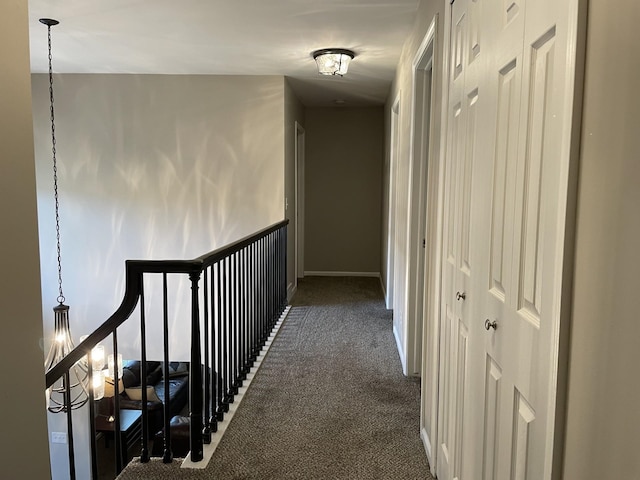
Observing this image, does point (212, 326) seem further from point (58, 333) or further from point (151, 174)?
point (151, 174)

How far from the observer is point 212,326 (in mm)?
2514

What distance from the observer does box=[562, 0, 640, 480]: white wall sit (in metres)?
0.67

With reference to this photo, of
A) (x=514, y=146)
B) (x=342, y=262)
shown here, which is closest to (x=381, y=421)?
(x=514, y=146)

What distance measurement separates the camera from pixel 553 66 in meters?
0.91

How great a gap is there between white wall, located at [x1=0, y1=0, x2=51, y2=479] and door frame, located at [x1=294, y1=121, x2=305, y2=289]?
4667mm

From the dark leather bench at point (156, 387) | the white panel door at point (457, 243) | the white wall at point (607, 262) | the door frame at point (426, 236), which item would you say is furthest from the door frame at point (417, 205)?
the dark leather bench at point (156, 387)

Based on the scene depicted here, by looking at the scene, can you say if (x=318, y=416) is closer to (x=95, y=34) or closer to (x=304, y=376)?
(x=304, y=376)

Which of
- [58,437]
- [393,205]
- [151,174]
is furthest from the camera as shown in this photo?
[58,437]

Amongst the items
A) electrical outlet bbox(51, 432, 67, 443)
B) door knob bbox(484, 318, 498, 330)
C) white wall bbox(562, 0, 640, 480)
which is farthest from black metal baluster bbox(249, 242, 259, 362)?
electrical outlet bbox(51, 432, 67, 443)

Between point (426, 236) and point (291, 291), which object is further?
point (291, 291)

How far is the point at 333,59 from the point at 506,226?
3021 millimetres

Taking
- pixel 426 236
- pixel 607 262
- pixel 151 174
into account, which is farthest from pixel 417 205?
pixel 151 174

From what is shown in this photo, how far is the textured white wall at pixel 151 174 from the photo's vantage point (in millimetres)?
4836

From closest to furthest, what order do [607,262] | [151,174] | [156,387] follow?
[607,262], [151,174], [156,387]
